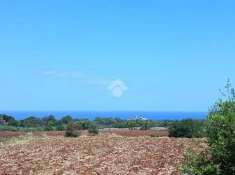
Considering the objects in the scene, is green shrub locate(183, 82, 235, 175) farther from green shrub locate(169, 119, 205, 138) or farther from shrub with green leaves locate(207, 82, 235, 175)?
green shrub locate(169, 119, 205, 138)

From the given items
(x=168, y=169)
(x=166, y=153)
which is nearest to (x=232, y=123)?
(x=168, y=169)

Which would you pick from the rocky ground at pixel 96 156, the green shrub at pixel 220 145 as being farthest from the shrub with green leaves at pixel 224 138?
the rocky ground at pixel 96 156

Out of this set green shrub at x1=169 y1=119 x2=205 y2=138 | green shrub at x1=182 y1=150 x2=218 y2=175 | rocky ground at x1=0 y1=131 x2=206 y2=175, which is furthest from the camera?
green shrub at x1=169 y1=119 x2=205 y2=138

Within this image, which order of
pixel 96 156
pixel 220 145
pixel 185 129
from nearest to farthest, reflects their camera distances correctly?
pixel 220 145, pixel 96 156, pixel 185 129

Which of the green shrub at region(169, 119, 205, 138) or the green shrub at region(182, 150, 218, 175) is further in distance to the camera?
the green shrub at region(169, 119, 205, 138)

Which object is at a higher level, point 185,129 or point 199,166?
point 185,129

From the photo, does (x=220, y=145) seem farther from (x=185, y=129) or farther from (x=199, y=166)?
(x=185, y=129)

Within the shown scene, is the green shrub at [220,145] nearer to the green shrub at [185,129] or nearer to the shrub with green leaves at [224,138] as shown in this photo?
the shrub with green leaves at [224,138]

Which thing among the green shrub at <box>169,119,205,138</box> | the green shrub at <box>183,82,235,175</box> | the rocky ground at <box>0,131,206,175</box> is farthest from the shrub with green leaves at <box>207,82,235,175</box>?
the green shrub at <box>169,119,205,138</box>

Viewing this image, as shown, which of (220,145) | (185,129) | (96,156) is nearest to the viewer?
(220,145)

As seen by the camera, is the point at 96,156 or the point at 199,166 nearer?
the point at 199,166

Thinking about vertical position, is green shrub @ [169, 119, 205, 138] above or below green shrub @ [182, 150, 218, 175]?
above

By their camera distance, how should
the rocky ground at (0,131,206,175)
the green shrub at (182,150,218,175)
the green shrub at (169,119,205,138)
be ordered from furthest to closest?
the green shrub at (169,119,205,138) → the rocky ground at (0,131,206,175) → the green shrub at (182,150,218,175)

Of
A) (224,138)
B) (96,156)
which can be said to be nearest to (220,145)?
(224,138)
